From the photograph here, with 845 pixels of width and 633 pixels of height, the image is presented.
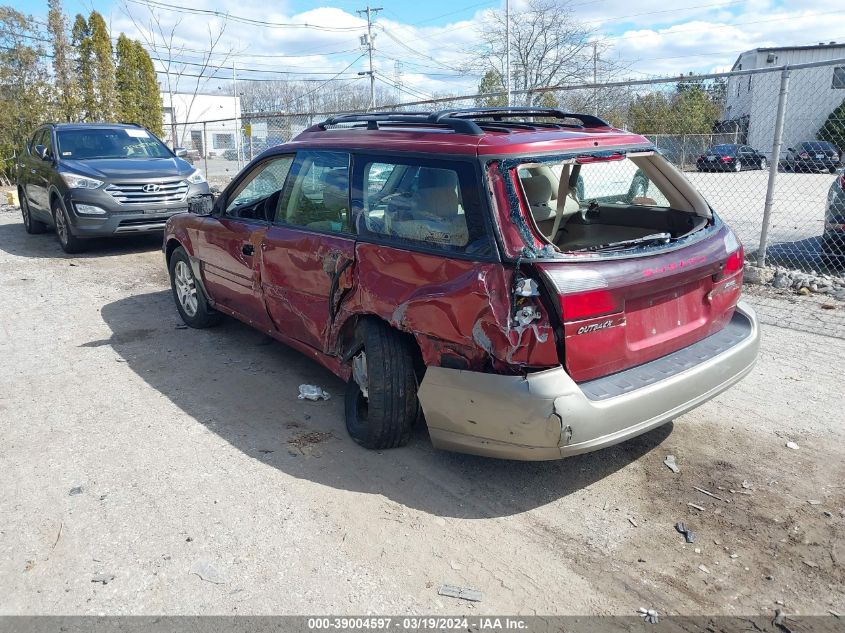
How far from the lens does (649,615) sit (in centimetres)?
267

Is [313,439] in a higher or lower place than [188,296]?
lower

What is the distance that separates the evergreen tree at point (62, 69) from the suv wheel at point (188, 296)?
16.7m

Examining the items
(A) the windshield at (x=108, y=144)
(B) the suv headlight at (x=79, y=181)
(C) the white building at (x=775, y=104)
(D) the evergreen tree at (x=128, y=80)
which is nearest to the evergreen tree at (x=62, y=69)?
(D) the evergreen tree at (x=128, y=80)

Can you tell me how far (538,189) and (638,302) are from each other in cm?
105

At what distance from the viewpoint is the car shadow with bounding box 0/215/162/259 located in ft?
33.4

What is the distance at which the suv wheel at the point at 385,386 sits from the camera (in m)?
3.70

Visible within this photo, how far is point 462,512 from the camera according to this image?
3375mm

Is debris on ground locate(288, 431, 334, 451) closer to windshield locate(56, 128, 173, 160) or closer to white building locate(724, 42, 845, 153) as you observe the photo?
white building locate(724, 42, 845, 153)

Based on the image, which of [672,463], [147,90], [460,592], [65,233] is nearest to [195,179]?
[65,233]

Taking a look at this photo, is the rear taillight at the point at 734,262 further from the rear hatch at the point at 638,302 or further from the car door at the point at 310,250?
the car door at the point at 310,250

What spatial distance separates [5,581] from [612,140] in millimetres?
3662

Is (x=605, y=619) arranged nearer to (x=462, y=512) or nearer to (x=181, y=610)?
(x=462, y=512)

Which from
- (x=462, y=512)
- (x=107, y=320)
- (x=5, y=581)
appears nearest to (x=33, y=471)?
(x=5, y=581)

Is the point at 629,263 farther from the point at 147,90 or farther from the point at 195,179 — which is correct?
the point at 147,90
